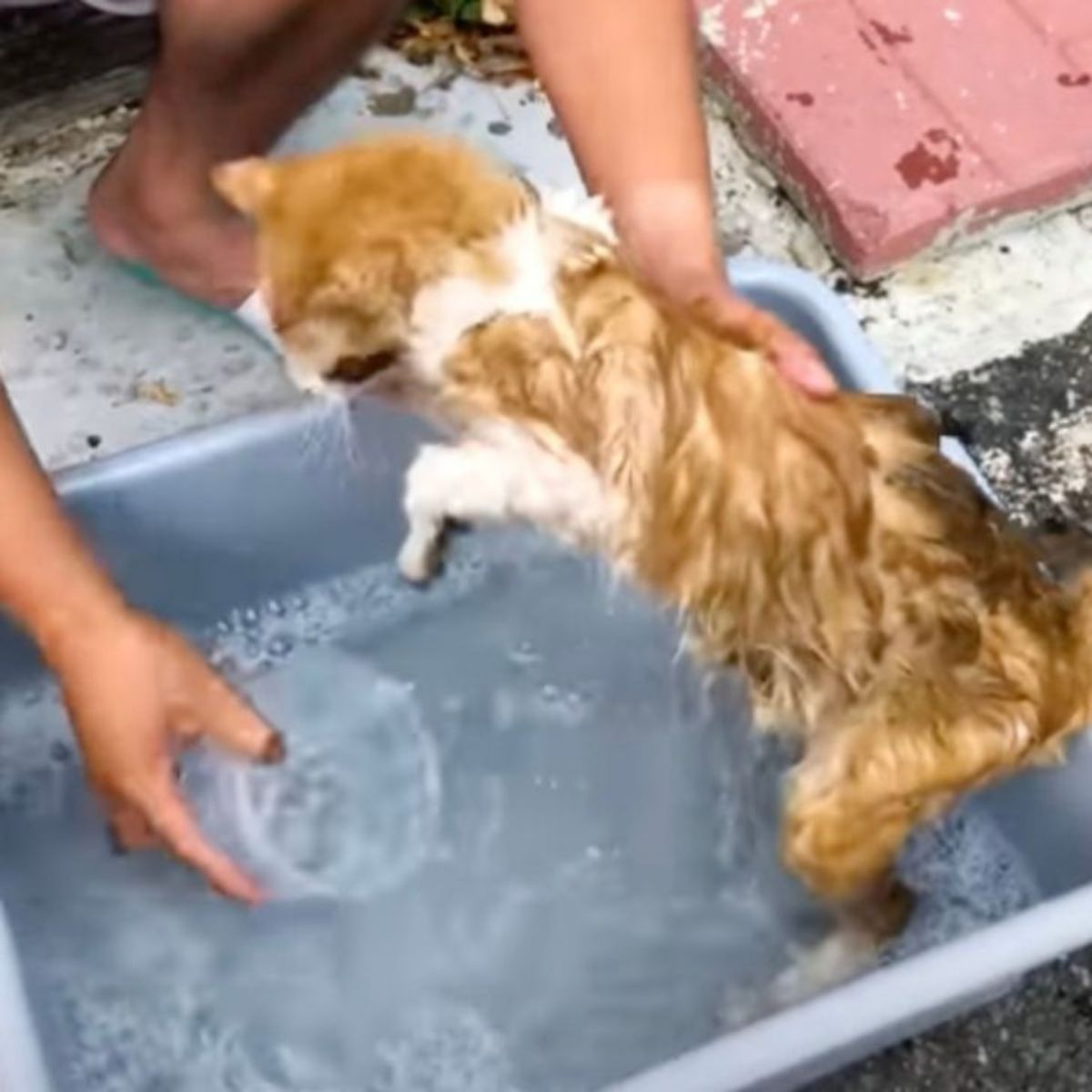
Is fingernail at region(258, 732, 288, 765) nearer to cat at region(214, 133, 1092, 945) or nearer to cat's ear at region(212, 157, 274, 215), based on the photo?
cat at region(214, 133, 1092, 945)

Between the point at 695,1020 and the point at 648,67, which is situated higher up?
the point at 648,67

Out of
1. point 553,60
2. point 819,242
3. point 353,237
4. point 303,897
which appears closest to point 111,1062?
point 303,897

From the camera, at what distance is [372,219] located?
1.64 meters

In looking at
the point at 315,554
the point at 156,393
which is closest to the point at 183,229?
the point at 156,393

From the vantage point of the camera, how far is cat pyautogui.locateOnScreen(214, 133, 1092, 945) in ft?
A: 5.45

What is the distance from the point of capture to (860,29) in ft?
8.64

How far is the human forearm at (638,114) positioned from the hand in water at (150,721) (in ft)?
1.58

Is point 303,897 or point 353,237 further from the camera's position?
point 303,897

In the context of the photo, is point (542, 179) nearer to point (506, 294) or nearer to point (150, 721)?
point (506, 294)

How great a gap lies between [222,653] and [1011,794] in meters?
0.72

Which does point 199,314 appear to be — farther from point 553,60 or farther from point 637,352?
point 637,352

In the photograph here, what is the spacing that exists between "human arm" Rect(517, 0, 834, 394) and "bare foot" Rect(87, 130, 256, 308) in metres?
0.51

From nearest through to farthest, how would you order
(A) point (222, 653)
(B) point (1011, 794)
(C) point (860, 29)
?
1. (B) point (1011, 794)
2. (A) point (222, 653)
3. (C) point (860, 29)

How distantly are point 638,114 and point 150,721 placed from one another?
2.06 feet
